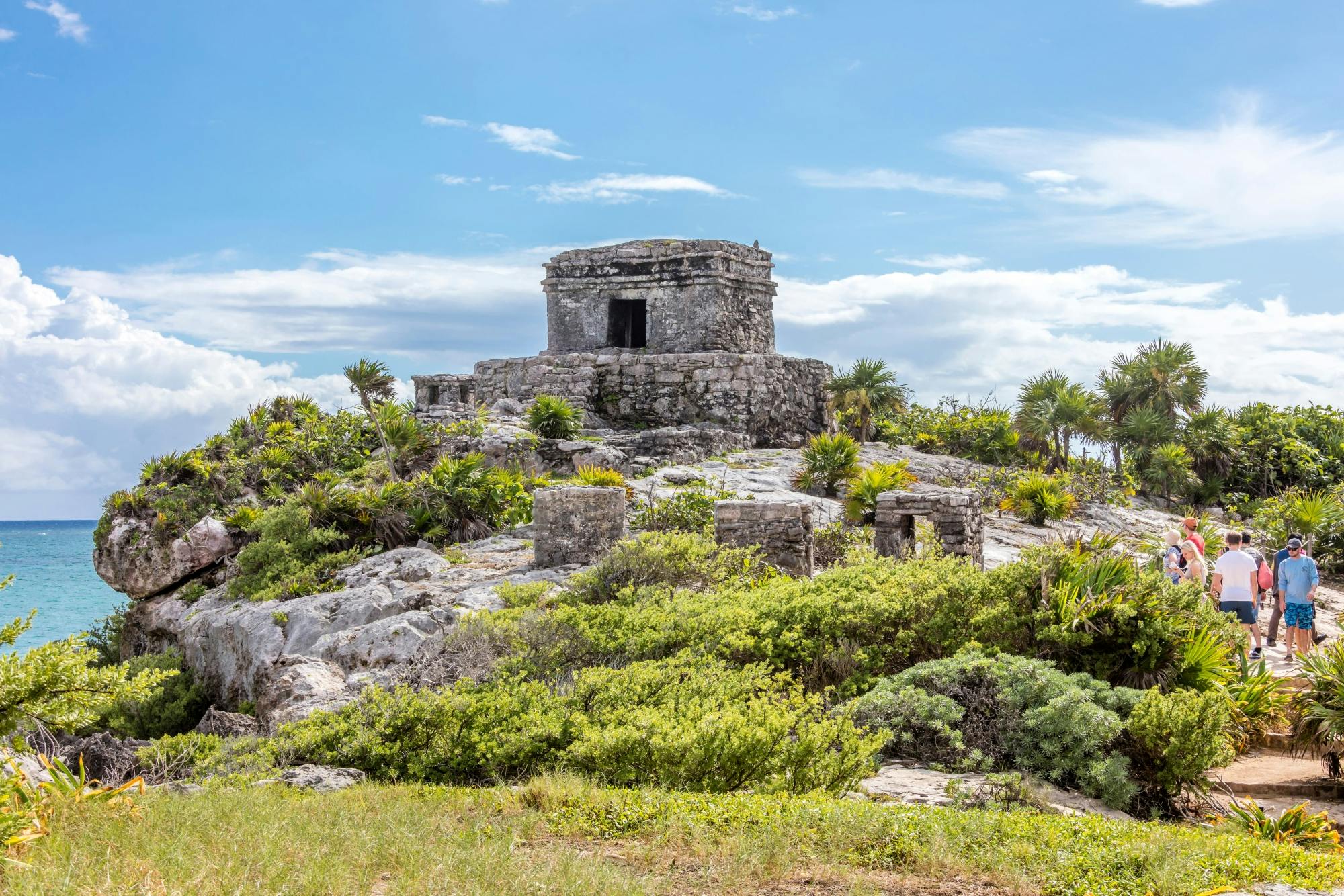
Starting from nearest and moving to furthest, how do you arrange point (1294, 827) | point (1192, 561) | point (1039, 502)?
point (1294, 827) → point (1192, 561) → point (1039, 502)

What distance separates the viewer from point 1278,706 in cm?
910

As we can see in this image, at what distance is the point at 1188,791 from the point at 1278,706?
2469mm

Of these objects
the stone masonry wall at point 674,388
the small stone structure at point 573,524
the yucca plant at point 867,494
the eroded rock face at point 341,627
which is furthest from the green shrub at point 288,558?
the stone masonry wall at point 674,388

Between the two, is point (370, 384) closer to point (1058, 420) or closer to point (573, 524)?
point (573, 524)

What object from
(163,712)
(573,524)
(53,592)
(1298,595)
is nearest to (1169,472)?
(1298,595)

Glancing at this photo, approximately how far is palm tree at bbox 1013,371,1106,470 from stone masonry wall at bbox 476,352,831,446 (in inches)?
197

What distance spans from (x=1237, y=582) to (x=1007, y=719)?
488 centimetres

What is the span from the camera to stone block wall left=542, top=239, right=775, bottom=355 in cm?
2156

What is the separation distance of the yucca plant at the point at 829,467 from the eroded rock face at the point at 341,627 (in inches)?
207

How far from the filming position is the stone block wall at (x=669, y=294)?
2156cm

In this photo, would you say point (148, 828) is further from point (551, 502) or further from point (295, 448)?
point (295, 448)

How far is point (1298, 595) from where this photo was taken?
10.9 meters

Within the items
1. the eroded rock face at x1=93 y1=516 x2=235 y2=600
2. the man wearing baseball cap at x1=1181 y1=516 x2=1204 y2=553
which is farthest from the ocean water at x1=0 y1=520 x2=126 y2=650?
the man wearing baseball cap at x1=1181 y1=516 x2=1204 y2=553

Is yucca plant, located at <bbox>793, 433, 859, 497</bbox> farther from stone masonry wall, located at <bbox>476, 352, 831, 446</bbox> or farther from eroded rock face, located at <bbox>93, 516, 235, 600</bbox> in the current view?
eroded rock face, located at <bbox>93, 516, 235, 600</bbox>
